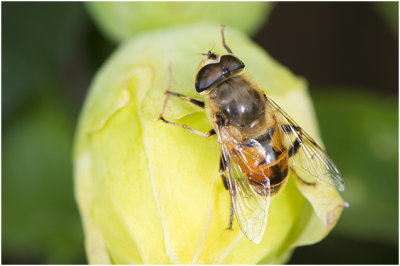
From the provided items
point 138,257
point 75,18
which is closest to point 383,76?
point 75,18

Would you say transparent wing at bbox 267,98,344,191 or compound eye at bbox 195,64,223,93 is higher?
compound eye at bbox 195,64,223,93

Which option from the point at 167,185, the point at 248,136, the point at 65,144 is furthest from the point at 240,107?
the point at 65,144

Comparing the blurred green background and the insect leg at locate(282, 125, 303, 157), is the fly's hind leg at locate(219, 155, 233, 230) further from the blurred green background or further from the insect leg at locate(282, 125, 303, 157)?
the blurred green background

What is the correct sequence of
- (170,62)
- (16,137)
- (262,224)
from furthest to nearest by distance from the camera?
(16,137)
(170,62)
(262,224)

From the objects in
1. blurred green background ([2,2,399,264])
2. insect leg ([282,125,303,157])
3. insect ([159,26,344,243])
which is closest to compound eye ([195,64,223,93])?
insect ([159,26,344,243])

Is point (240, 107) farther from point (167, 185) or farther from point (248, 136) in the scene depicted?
point (167, 185)

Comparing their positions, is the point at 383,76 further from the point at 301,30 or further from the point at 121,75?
the point at 121,75

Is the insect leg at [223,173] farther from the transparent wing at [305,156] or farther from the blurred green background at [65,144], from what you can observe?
the blurred green background at [65,144]
